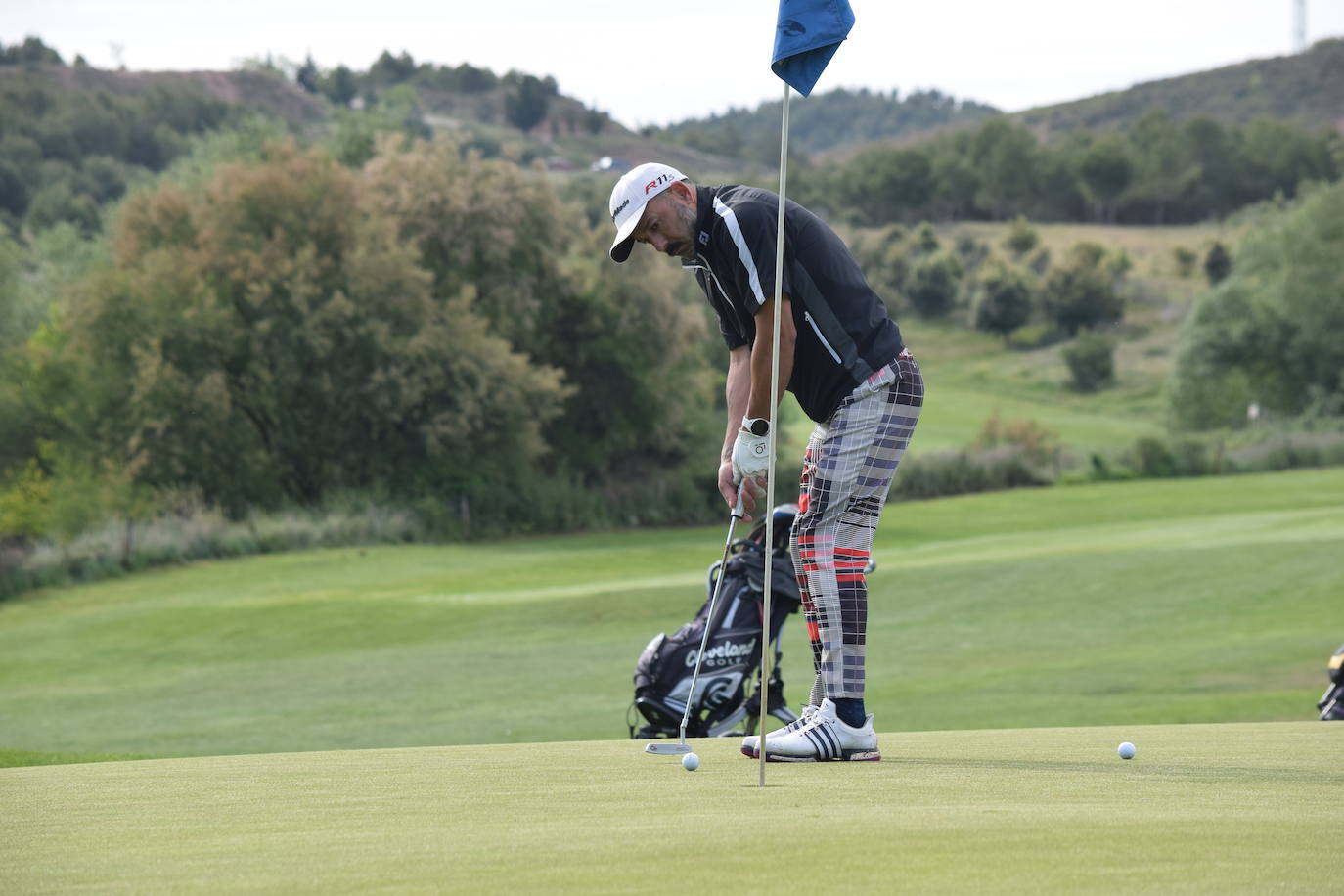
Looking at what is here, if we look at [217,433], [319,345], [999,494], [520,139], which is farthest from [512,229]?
[520,139]

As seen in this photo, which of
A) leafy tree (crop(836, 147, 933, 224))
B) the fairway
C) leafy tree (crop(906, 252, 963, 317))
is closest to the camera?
the fairway

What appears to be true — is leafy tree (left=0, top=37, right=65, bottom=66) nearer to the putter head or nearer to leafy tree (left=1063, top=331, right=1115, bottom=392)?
leafy tree (left=1063, top=331, right=1115, bottom=392)

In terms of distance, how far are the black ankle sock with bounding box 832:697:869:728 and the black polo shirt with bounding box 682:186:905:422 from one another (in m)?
1.02

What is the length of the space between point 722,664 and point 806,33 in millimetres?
4246

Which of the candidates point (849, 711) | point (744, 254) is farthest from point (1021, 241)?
point (744, 254)

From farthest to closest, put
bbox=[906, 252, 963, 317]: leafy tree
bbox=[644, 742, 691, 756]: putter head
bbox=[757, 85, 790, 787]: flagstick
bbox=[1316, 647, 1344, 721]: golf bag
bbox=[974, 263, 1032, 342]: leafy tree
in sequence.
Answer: bbox=[906, 252, 963, 317]: leafy tree
bbox=[974, 263, 1032, 342]: leafy tree
bbox=[1316, 647, 1344, 721]: golf bag
bbox=[644, 742, 691, 756]: putter head
bbox=[757, 85, 790, 787]: flagstick

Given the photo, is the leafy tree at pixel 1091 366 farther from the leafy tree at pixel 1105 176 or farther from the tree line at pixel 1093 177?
the leafy tree at pixel 1105 176

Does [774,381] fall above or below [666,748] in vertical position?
above

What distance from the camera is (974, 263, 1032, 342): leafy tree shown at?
97.2 m

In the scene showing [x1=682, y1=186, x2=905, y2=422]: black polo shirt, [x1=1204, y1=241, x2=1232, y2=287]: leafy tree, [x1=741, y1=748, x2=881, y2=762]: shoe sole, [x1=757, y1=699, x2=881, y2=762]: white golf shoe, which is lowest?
[x1=741, y1=748, x2=881, y2=762]: shoe sole

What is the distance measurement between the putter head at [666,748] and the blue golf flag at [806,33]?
249cm

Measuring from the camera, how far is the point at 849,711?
5789mm

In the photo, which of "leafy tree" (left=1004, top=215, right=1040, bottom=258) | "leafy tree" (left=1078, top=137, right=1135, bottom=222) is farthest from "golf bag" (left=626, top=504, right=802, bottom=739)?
"leafy tree" (left=1078, top=137, right=1135, bottom=222)

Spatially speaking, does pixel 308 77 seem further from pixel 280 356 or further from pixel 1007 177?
pixel 280 356
